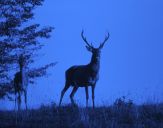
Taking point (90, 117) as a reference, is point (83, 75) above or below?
above

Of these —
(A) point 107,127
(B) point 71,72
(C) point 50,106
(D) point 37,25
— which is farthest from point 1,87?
(A) point 107,127

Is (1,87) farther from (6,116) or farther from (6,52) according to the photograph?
(6,116)

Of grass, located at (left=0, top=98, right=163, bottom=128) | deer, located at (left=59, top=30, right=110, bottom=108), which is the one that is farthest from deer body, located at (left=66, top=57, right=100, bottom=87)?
grass, located at (left=0, top=98, right=163, bottom=128)

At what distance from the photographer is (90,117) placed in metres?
16.2

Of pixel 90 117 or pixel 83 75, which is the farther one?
pixel 83 75

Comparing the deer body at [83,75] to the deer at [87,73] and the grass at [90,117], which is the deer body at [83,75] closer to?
the deer at [87,73]

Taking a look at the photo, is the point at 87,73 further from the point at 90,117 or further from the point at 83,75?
the point at 90,117

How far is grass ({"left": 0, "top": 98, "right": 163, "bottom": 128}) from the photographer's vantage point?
15.2 meters

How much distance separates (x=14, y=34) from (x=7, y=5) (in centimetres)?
140

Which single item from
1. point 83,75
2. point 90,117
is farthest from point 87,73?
point 90,117

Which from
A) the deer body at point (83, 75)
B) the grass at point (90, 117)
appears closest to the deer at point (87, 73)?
the deer body at point (83, 75)

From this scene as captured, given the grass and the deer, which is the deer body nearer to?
the deer

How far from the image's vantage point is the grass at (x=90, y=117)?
600 inches

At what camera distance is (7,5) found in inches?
1167
